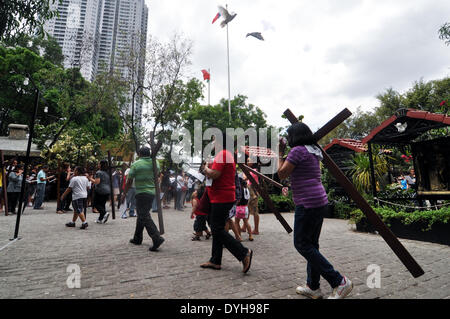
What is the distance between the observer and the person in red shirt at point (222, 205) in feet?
12.2

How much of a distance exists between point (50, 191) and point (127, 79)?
37.5 feet

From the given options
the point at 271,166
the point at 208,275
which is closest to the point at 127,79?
the point at 271,166

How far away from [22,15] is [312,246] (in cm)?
748

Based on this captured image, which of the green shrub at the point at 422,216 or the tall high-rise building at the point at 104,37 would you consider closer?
the green shrub at the point at 422,216

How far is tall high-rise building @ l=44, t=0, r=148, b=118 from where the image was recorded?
671 inches

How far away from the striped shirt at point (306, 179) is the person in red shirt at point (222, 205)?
121 cm

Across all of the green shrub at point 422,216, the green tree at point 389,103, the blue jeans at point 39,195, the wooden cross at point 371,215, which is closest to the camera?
the wooden cross at point 371,215

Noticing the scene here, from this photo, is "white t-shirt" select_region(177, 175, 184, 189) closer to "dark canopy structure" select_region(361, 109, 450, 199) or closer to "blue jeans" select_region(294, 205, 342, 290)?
"dark canopy structure" select_region(361, 109, 450, 199)

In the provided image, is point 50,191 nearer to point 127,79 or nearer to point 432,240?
point 127,79

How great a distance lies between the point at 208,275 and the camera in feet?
11.8

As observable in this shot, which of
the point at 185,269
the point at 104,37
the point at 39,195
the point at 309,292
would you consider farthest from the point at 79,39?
the point at 309,292
